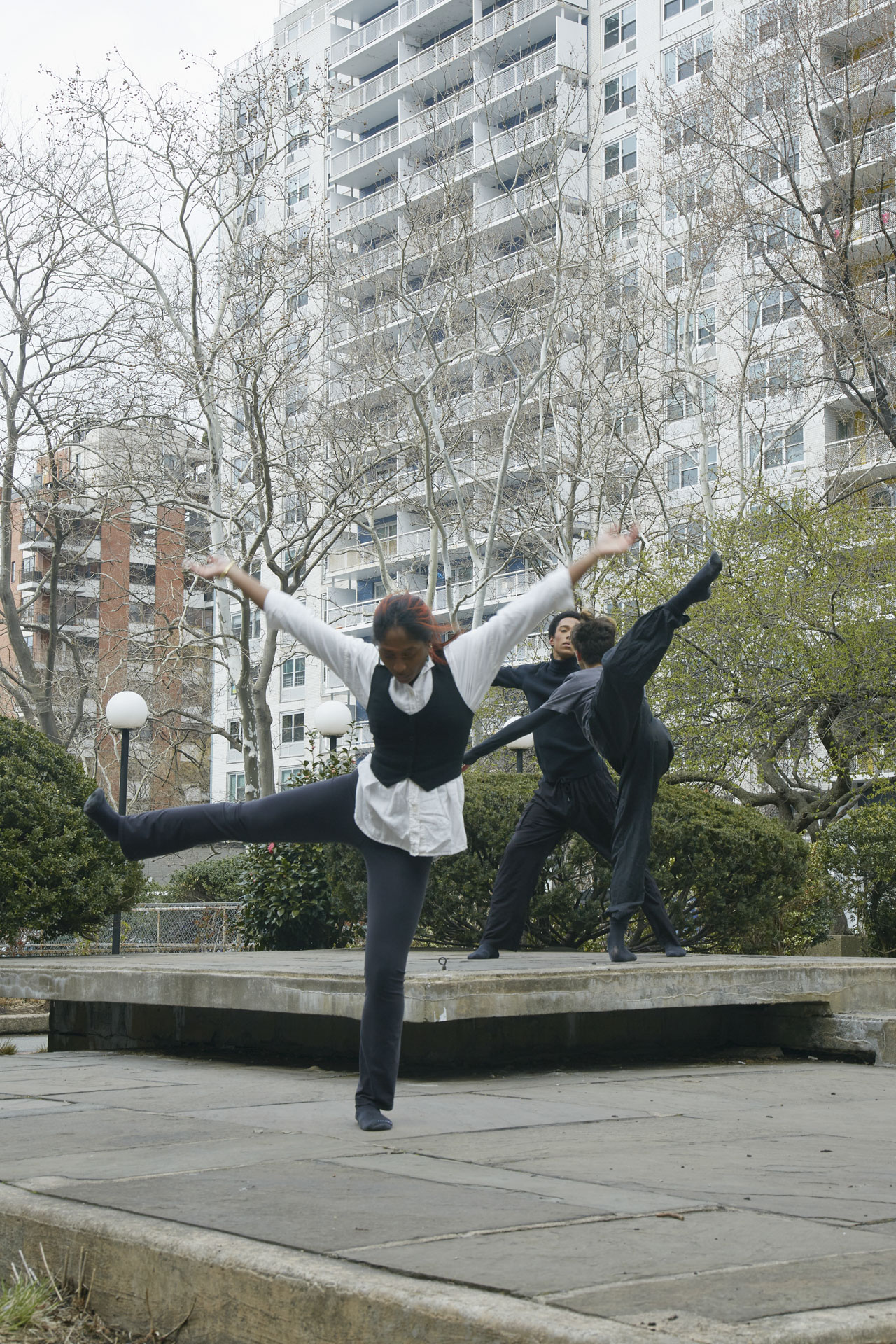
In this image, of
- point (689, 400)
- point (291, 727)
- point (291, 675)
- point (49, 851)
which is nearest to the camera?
point (49, 851)

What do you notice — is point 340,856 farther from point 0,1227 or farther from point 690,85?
point 690,85

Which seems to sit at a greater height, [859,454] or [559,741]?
[859,454]

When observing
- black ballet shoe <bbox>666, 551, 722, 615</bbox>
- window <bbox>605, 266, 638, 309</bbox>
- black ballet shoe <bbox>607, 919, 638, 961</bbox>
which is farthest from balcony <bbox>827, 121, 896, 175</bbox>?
black ballet shoe <bbox>607, 919, 638, 961</bbox>

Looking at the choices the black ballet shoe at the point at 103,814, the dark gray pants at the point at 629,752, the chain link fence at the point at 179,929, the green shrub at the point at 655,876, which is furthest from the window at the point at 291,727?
the black ballet shoe at the point at 103,814

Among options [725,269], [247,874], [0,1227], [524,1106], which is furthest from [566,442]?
[0,1227]

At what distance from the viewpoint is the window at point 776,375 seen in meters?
29.5

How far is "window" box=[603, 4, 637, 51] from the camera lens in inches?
2095

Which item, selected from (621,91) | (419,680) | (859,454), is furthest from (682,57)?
(419,680)

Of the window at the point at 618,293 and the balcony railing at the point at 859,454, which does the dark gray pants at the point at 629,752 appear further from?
the window at the point at 618,293

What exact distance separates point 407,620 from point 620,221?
27.3 meters

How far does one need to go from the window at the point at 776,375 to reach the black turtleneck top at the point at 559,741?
2111cm

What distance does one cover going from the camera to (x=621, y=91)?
172ft

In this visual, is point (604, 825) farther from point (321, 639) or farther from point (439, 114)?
point (439, 114)

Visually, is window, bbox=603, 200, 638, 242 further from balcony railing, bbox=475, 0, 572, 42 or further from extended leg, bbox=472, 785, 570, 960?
extended leg, bbox=472, 785, 570, 960
